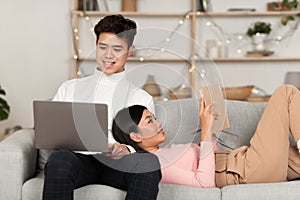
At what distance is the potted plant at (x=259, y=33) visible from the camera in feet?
15.9

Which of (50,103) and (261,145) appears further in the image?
(261,145)

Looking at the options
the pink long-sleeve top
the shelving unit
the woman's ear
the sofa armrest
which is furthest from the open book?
the shelving unit

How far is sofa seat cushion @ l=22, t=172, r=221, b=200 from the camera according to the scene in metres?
2.52

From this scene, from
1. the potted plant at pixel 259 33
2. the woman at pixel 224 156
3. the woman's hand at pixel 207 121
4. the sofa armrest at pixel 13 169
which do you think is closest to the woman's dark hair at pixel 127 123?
the woman at pixel 224 156

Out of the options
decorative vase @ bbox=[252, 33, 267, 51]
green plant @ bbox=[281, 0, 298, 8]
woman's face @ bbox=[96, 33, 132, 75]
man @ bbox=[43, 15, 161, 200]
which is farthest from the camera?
decorative vase @ bbox=[252, 33, 267, 51]

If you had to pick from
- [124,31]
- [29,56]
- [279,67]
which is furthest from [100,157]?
[279,67]

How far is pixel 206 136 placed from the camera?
267 centimetres

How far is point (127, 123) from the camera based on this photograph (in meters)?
2.60

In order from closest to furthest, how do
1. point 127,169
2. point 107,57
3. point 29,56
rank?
point 127,169, point 107,57, point 29,56

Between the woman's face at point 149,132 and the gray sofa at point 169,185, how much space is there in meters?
0.19

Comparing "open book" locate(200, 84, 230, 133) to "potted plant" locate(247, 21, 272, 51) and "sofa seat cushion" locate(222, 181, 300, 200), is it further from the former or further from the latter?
"potted plant" locate(247, 21, 272, 51)

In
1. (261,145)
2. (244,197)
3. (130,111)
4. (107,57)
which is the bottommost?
(244,197)

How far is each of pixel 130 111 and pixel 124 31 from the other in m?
0.36

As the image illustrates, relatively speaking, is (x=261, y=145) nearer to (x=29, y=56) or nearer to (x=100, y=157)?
(x=100, y=157)
